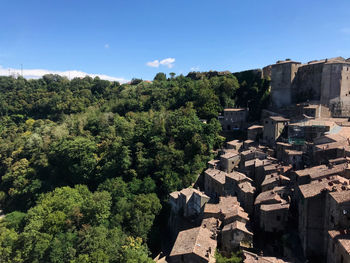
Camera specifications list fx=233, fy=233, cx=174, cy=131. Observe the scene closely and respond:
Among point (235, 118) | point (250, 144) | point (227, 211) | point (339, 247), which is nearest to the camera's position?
point (339, 247)

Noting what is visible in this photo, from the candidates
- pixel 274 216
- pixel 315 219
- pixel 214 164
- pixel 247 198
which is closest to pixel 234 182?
pixel 247 198

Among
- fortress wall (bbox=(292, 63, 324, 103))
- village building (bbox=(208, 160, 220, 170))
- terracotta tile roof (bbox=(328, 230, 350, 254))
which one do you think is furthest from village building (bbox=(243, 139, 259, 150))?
terracotta tile roof (bbox=(328, 230, 350, 254))

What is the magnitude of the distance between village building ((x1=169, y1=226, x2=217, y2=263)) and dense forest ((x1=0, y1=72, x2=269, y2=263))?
10.2 feet

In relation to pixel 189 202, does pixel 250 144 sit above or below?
above

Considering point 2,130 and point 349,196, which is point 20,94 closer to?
point 2,130

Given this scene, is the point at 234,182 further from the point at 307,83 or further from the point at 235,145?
the point at 307,83

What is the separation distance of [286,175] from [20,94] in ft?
258

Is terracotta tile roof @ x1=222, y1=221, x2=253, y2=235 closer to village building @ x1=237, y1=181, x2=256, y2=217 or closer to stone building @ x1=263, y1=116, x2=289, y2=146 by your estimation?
village building @ x1=237, y1=181, x2=256, y2=217

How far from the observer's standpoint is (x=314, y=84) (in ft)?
114

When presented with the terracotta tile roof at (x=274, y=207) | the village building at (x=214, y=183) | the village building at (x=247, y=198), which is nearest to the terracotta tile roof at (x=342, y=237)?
the terracotta tile roof at (x=274, y=207)

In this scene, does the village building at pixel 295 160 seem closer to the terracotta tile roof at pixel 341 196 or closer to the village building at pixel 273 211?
the village building at pixel 273 211

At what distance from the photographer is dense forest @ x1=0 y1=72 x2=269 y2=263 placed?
22328 millimetres

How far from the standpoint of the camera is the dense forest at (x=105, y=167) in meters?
22.3

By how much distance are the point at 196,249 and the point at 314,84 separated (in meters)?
30.5
